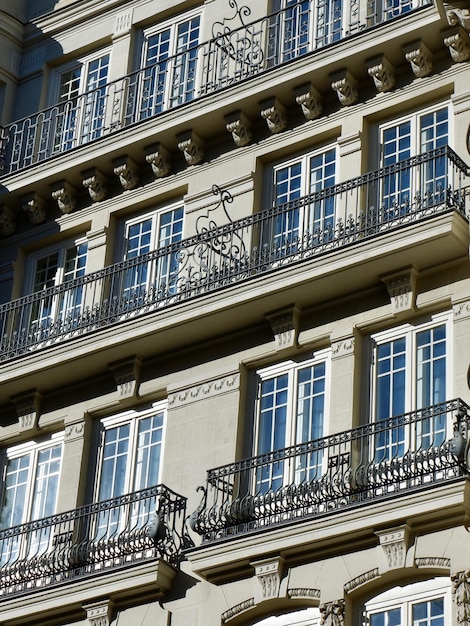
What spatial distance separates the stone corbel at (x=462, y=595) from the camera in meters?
20.4

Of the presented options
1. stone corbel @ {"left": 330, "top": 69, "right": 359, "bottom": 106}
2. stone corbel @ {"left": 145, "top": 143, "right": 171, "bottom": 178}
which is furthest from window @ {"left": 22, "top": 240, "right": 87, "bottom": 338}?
stone corbel @ {"left": 330, "top": 69, "right": 359, "bottom": 106}

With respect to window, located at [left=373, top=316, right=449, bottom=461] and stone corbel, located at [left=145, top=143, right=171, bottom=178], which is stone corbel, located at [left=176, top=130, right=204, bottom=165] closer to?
stone corbel, located at [left=145, top=143, right=171, bottom=178]

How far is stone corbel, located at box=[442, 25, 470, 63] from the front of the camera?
2483 centimetres

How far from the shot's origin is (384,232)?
2342 centimetres

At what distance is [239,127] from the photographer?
26.6 meters

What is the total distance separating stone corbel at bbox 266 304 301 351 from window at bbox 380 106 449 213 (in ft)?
6.18

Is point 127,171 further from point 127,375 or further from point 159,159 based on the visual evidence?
point 127,375

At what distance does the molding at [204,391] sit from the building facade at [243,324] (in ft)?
0.10

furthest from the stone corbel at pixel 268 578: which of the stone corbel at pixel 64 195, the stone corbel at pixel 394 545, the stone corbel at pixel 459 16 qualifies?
the stone corbel at pixel 64 195

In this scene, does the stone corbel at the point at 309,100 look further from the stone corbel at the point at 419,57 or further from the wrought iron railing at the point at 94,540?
the wrought iron railing at the point at 94,540

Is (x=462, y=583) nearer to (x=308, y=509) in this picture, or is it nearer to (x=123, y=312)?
(x=308, y=509)

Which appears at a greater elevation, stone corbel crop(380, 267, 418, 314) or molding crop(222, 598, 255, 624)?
stone corbel crop(380, 267, 418, 314)

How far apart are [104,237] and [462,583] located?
9372mm

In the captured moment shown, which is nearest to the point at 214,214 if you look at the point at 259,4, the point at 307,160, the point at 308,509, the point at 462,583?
the point at 307,160
